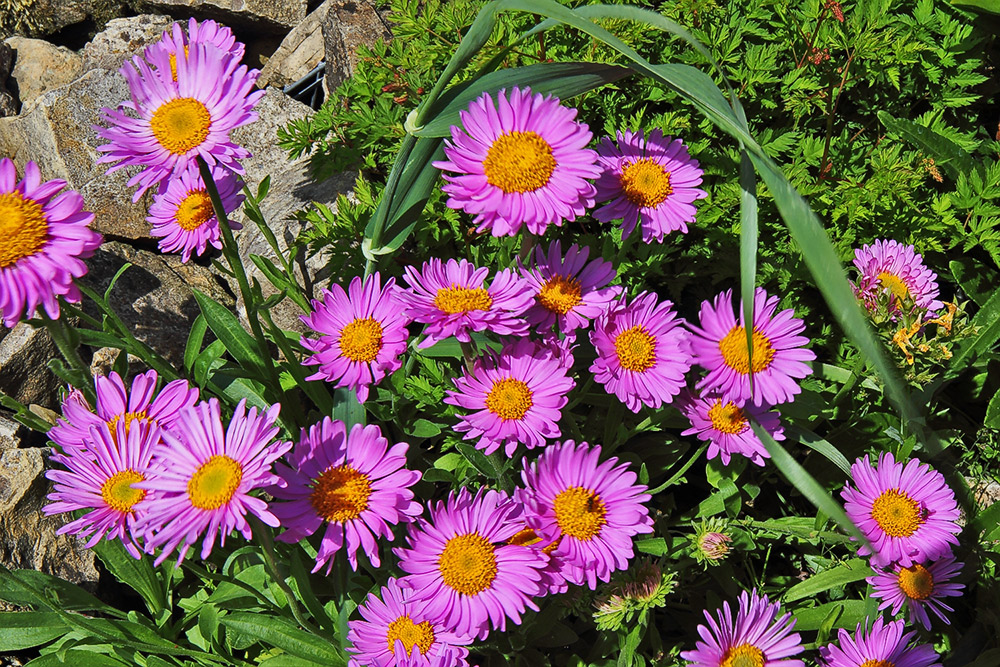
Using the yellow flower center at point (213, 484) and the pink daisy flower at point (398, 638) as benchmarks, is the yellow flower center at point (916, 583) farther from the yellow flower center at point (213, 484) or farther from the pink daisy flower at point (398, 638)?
the yellow flower center at point (213, 484)

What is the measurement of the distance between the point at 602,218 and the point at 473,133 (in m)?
0.36

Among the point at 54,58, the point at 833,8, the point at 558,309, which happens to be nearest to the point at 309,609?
the point at 558,309

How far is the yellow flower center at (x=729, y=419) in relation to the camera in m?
→ 1.74

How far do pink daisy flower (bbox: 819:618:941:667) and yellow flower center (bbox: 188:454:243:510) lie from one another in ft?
4.02

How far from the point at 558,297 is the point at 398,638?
753mm

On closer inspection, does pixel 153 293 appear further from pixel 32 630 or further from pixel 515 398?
pixel 515 398

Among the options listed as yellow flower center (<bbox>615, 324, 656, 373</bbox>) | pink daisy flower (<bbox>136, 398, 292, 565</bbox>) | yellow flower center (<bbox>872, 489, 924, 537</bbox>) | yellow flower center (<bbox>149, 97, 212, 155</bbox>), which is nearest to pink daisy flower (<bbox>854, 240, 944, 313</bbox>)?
yellow flower center (<bbox>872, 489, 924, 537</bbox>)

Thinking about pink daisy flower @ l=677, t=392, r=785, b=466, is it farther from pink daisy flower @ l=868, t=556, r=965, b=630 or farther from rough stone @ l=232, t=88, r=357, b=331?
rough stone @ l=232, t=88, r=357, b=331

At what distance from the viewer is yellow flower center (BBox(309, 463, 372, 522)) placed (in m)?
1.54

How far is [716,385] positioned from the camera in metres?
1.60

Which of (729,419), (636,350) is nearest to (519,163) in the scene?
(636,350)

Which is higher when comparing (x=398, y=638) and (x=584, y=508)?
(x=584, y=508)

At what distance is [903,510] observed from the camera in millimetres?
1787

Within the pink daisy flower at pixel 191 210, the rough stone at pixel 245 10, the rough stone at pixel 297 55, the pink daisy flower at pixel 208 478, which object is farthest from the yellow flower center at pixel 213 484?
the rough stone at pixel 245 10
